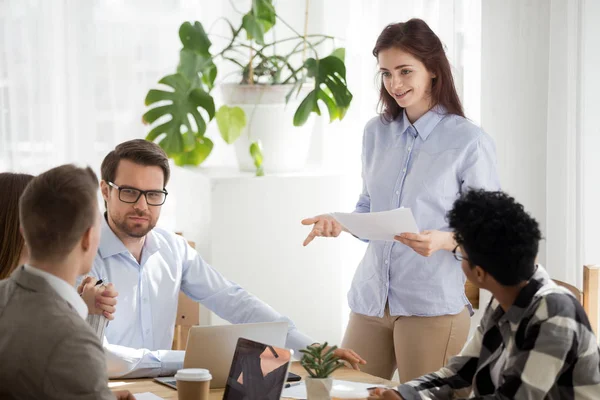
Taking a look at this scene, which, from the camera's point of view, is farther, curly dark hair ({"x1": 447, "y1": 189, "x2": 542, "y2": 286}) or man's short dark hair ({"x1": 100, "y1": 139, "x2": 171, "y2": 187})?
man's short dark hair ({"x1": 100, "y1": 139, "x2": 171, "y2": 187})

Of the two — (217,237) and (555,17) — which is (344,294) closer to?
(217,237)

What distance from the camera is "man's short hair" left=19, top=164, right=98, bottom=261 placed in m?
1.63

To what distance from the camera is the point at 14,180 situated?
2.07 metres

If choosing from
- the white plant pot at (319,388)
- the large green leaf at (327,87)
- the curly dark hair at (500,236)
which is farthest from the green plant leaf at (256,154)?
the curly dark hair at (500,236)

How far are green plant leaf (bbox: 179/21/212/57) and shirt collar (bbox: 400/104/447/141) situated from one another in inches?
49.0

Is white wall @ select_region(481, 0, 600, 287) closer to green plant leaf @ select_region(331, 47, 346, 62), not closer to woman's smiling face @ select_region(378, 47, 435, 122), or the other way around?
woman's smiling face @ select_region(378, 47, 435, 122)

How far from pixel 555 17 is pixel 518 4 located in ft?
0.59

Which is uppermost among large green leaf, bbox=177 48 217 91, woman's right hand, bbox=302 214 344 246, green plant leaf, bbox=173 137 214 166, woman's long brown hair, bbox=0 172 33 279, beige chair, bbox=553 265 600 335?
large green leaf, bbox=177 48 217 91

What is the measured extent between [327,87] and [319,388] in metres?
2.02

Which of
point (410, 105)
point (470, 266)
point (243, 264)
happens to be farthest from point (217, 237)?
point (470, 266)

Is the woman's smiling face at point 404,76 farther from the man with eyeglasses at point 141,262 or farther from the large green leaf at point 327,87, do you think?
the large green leaf at point 327,87

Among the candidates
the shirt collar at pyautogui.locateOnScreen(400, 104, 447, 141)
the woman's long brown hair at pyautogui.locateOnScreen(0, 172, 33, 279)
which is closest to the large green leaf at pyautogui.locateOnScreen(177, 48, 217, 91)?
the shirt collar at pyautogui.locateOnScreen(400, 104, 447, 141)

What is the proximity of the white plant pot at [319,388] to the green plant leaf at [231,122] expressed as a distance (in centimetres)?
191

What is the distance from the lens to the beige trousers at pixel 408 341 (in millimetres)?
2615
